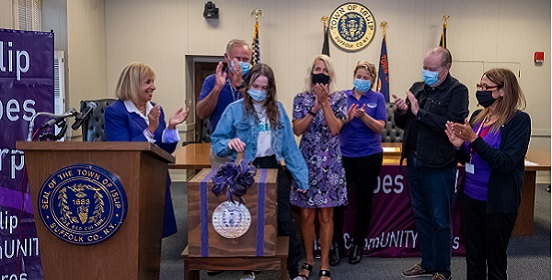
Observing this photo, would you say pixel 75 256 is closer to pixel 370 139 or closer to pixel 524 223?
pixel 370 139

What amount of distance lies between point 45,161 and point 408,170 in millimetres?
2066

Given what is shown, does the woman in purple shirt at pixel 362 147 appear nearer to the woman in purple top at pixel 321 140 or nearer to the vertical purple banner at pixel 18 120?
the woman in purple top at pixel 321 140

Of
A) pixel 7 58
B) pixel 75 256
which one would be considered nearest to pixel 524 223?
pixel 75 256

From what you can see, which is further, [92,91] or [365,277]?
[92,91]

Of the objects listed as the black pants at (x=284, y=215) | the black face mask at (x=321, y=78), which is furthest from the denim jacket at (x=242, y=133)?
the black face mask at (x=321, y=78)

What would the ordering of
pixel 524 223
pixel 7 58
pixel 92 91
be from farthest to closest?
pixel 92 91 → pixel 524 223 → pixel 7 58

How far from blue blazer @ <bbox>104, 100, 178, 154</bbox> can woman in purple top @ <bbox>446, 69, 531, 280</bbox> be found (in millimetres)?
1427

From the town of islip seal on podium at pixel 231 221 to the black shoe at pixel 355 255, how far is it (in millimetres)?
1551

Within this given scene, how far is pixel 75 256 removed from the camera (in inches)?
64.4

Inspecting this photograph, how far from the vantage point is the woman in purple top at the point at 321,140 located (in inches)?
108

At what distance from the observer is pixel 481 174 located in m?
2.29

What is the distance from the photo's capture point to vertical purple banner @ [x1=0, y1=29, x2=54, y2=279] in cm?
231

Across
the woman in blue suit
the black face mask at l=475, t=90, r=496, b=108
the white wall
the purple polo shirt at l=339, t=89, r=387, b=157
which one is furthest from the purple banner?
the white wall

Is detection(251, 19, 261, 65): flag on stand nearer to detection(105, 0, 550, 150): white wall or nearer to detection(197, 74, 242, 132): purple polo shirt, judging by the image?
detection(105, 0, 550, 150): white wall
